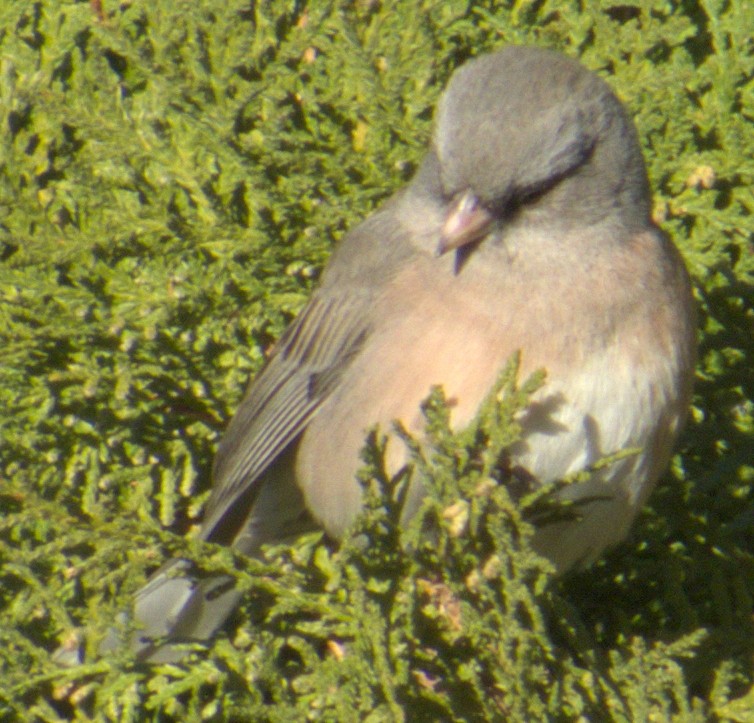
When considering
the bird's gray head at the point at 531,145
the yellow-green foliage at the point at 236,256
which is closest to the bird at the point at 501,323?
the bird's gray head at the point at 531,145

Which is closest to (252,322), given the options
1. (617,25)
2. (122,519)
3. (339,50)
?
(339,50)

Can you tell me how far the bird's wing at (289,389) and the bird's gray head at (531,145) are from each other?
43cm

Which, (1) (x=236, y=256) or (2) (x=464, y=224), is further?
(1) (x=236, y=256)

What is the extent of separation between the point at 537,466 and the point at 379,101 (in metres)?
0.93

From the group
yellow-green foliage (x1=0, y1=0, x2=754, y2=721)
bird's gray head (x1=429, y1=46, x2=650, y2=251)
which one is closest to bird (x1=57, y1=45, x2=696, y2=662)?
bird's gray head (x1=429, y1=46, x2=650, y2=251)

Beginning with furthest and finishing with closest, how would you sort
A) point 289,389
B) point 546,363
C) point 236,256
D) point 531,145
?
point 289,389
point 236,256
point 531,145
point 546,363

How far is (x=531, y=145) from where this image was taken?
2.61 meters

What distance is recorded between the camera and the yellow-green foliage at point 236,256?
101 inches

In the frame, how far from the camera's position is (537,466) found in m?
2.52

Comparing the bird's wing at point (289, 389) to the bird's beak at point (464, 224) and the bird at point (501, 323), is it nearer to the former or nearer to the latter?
the bird at point (501, 323)

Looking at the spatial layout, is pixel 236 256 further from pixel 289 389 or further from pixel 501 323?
pixel 501 323

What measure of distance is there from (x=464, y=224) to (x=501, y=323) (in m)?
0.23

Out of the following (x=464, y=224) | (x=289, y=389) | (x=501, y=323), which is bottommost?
(x=289, y=389)

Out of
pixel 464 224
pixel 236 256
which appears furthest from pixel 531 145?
pixel 236 256
